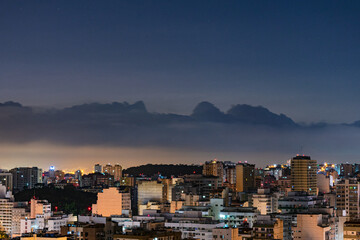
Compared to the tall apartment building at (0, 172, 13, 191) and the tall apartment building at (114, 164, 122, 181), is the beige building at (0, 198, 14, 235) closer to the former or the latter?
the tall apartment building at (0, 172, 13, 191)

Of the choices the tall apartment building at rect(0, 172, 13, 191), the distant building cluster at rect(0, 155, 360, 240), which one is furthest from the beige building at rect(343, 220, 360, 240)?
the tall apartment building at rect(0, 172, 13, 191)

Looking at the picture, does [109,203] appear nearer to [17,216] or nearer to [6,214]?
[17,216]

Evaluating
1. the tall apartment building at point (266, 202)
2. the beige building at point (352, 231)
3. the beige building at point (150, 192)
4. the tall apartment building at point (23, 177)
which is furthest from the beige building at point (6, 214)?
the tall apartment building at point (23, 177)

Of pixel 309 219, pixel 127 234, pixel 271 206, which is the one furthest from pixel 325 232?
pixel 271 206

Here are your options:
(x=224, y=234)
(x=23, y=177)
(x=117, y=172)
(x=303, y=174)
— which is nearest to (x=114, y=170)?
(x=117, y=172)

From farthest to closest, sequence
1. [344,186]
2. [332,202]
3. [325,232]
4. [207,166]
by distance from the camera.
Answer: [207,166] < [332,202] < [344,186] < [325,232]

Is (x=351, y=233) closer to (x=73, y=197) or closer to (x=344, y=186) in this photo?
(x=344, y=186)

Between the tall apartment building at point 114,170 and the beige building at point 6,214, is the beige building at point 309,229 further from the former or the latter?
the tall apartment building at point 114,170
